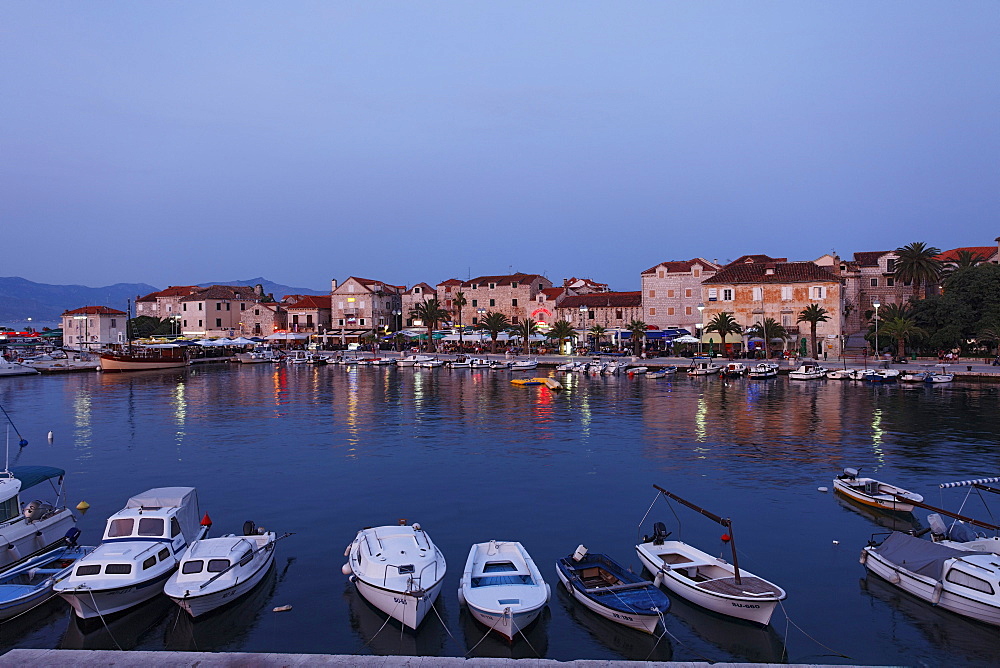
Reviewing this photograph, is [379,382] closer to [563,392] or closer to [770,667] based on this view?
[563,392]

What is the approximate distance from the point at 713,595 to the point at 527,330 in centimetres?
8759

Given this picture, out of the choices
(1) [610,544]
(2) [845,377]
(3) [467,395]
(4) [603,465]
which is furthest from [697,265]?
(1) [610,544]

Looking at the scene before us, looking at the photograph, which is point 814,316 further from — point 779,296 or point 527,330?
point 527,330

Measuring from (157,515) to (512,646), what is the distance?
37.2 feet

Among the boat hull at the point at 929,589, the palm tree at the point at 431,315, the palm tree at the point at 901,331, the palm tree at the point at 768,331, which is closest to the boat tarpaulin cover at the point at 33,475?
the boat hull at the point at 929,589

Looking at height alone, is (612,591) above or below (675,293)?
below

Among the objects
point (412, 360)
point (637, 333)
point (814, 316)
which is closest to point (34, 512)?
point (412, 360)

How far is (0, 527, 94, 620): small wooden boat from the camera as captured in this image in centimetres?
1727

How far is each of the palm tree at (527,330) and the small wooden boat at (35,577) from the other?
85225mm

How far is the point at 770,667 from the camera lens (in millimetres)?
10828

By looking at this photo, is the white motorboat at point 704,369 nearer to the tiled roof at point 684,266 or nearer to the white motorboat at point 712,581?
the tiled roof at point 684,266

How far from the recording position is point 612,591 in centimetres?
1738

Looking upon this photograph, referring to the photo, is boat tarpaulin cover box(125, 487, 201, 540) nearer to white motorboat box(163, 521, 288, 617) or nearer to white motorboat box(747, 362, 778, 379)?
white motorboat box(163, 521, 288, 617)

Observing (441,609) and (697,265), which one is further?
(697,265)
